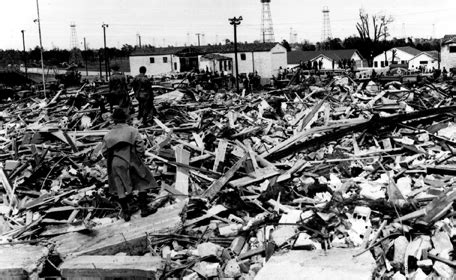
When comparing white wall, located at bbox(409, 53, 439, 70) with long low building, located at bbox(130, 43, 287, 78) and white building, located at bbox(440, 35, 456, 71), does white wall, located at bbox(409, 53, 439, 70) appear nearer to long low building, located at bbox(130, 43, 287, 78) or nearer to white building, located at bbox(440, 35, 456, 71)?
white building, located at bbox(440, 35, 456, 71)

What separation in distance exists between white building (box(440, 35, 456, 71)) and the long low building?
16.5 meters

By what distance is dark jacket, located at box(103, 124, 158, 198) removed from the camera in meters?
6.17

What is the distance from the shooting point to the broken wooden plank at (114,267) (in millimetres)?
5055

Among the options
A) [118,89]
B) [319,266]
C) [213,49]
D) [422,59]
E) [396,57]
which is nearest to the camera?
[319,266]

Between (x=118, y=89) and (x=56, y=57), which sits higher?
(x=56, y=57)

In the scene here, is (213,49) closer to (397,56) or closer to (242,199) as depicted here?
(397,56)

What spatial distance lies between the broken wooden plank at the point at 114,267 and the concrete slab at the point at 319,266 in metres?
1.06

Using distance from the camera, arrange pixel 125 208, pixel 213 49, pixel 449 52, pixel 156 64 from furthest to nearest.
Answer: pixel 156 64 < pixel 213 49 < pixel 449 52 < pixel 125 208

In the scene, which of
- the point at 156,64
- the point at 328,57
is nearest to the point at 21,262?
the point at 156,64

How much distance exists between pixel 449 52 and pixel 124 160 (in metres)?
50.1

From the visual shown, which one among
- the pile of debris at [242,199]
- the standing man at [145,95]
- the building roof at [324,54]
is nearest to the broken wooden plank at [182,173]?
the pile of debris at [242,199]

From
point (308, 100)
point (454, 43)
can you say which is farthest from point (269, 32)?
point (308, 100)

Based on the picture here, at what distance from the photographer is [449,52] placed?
50062mm

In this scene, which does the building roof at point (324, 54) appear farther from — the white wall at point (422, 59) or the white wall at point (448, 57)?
the white wall at point (448, 57)
